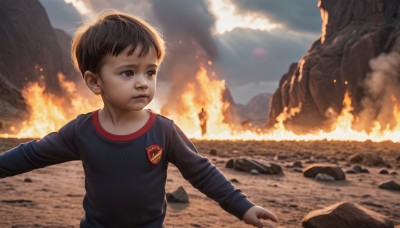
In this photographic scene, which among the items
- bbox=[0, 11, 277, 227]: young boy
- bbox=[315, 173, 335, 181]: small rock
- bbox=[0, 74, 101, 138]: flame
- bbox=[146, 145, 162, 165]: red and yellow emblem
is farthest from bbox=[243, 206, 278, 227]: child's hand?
bbox=[0, 74, 101, 138]: flame

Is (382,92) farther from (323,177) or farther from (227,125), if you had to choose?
(323,177)

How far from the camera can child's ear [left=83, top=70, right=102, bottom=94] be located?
2463 millimetres

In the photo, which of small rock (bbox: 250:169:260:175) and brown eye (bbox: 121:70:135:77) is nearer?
brown eye (bbox: 121:70:135:77)

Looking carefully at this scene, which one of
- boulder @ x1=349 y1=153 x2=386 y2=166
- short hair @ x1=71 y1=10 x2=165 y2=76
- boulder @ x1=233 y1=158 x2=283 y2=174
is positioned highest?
short hair @ x1=71 y1=10 x2=165 y2=76

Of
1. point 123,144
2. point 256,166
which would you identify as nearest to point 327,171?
point 256,166

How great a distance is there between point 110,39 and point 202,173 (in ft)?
3.13

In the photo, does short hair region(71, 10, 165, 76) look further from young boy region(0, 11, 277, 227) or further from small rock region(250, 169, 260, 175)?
small rock region(250, 169, 260, 175)

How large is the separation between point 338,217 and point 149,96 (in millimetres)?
2570

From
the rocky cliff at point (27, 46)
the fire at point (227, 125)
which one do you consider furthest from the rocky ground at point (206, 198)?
the rocky cliff at point (27, 46)

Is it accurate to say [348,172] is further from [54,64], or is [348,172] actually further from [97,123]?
[54,64]

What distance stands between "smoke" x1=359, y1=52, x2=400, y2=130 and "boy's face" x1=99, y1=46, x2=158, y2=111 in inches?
2054

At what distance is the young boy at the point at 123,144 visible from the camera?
2352 millimetres

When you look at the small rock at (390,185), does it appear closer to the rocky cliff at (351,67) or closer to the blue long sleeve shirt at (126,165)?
the blue long sleeve shirt at (126,165)

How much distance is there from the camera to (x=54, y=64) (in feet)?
345
